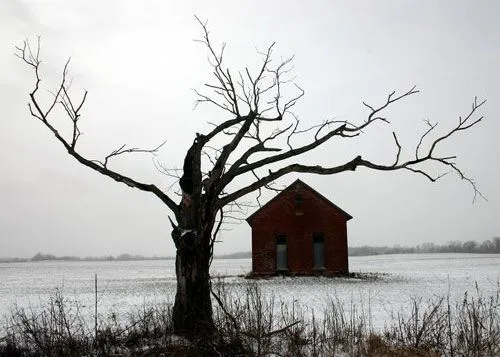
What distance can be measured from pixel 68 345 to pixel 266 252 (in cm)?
3034

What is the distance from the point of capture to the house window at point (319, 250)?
3709cm

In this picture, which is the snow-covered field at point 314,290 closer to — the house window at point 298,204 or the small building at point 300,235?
the small building at point 300,235

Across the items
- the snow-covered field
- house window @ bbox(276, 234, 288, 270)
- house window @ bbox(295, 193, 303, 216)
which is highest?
house window @ bbox(295, 193, 303, 216)

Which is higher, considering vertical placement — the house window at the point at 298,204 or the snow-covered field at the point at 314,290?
the house window at the point at 298,204

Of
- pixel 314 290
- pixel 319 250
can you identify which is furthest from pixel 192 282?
pixel 319 250

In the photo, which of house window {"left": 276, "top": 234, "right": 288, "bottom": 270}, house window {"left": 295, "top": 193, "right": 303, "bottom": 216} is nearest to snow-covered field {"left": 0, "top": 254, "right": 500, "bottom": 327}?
house window {"left": 276, "top": 234, "right": 288, "bottom": 270}

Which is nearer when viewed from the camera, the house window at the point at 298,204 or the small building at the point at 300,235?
the small building at the point at 300,235

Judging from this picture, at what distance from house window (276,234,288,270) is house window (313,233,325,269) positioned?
221 cm

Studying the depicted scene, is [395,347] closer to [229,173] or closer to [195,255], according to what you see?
[195,255]

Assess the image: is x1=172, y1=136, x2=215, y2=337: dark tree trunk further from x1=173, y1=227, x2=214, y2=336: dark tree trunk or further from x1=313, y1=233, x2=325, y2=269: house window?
x1=313, y1=233, x2=325, y2=269: house window

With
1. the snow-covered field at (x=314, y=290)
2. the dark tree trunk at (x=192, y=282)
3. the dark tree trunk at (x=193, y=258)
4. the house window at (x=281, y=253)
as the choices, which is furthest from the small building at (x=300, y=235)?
the dark tree trunk at (x=192, y=282)

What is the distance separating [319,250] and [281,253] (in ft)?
9.23

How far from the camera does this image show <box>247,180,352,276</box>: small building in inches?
1457

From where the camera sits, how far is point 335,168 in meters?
9.46
